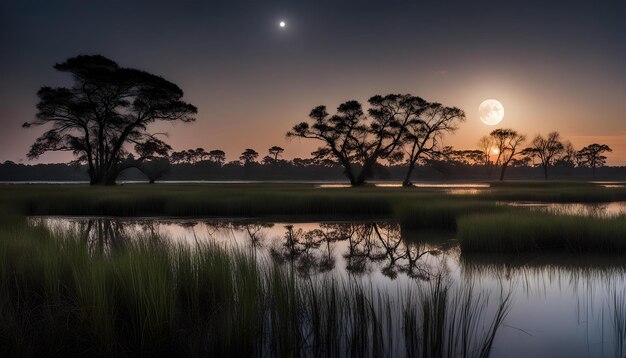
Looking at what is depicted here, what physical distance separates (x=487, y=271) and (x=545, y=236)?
4350 mm

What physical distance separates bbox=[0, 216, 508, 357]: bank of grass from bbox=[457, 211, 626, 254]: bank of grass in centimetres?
643

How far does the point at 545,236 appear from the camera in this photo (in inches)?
505

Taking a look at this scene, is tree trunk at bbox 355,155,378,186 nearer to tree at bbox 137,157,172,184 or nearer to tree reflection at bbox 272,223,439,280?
tree reflection at bbox 272,223,439,280

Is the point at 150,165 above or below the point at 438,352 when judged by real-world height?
above

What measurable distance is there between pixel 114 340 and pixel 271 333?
6.06 feet

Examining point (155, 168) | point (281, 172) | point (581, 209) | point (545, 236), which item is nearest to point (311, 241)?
point (545, 236)

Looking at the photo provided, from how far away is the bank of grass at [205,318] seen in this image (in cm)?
505

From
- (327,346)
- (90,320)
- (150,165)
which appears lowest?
(327,346)

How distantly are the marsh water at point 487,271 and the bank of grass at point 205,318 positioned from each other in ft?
2.19

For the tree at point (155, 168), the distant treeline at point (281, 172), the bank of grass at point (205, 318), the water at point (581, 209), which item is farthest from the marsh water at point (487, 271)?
the distant treeline at point (281, 172)

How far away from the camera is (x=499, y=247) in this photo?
12.4m

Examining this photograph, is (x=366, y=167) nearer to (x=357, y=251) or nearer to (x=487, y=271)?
(x=357, y=251)

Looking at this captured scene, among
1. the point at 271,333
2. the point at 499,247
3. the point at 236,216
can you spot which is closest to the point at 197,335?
the point at 271,333

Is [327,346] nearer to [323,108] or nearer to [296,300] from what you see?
[296,300]
